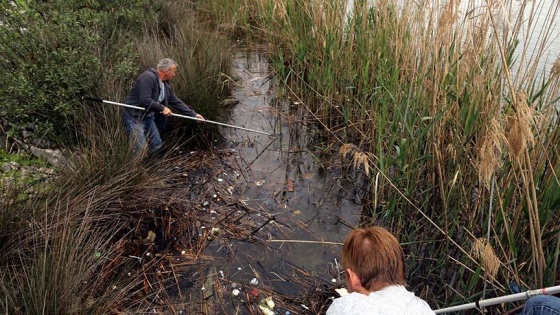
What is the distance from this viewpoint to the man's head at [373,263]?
1.76 m

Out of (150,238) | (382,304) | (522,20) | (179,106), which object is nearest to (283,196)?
(150,238)

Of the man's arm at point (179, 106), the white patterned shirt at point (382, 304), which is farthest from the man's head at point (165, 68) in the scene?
the white patterned shirt at point (382, 304)

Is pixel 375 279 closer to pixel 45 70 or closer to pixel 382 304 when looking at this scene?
pixel 382 304

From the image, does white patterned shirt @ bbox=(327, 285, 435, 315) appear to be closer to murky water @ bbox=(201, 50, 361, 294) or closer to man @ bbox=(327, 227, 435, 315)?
man @ bbox=(327, 227, 435, 315)

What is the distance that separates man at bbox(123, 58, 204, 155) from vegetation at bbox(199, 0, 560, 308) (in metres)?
1.97

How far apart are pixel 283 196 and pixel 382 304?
3054 millimetres

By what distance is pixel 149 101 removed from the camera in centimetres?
456

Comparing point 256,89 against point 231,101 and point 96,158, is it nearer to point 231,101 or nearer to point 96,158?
point 231,101

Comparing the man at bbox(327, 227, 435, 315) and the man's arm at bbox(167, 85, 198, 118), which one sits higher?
the man at bbox(327, 227, 435, 315)

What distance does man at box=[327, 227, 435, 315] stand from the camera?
5.29 ft

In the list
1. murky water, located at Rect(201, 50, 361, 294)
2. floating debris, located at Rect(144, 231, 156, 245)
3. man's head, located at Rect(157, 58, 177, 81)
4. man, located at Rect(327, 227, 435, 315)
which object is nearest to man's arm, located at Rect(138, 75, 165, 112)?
man's head, located at Rect(157, 58, 177, 81)

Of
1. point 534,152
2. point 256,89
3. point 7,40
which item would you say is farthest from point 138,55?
point 534,152

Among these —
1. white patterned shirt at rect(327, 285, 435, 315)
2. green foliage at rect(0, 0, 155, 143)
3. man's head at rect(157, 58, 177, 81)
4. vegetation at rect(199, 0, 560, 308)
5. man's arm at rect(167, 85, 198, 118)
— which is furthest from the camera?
man's arm at rect(167, 85, 198, 118)

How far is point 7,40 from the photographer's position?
4582mm
